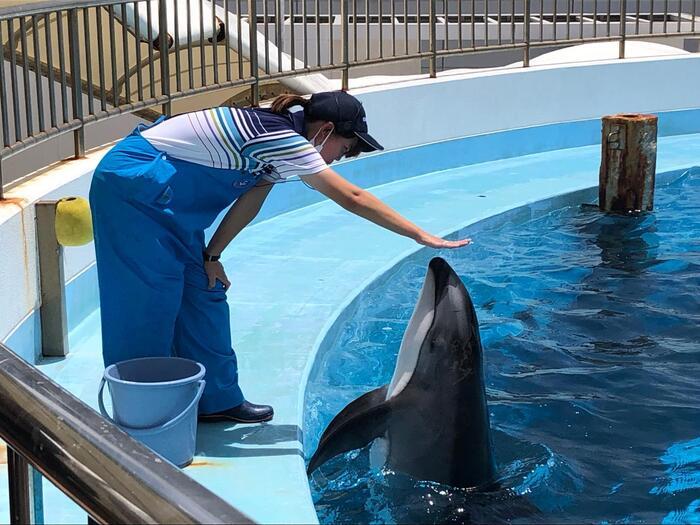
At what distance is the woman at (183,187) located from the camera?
12.5 feet

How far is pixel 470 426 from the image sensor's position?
4020 mm

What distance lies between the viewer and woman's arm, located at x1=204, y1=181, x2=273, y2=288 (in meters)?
4.19

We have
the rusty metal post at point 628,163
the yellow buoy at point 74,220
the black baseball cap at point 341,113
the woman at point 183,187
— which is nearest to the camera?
the woman at point 183,187

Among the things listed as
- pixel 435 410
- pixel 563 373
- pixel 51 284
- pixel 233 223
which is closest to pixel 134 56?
pixel 51 284

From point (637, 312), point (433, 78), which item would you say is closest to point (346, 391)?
point (637, 312)

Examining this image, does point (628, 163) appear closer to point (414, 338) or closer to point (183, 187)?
point (414, 338)

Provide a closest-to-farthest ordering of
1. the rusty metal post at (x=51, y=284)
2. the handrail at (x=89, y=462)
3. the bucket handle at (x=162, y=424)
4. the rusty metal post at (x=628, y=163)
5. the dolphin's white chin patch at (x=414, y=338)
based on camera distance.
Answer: the handrail at (x=89, y=462) → the bucket handle at (x=162, y=424) → the dolphin's white chin patch at (x=414, y=338) → the rusty metal post at (x=51, y=284) → the rusty metal post at (x=628, y=163)

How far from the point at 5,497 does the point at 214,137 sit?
4.79 ft

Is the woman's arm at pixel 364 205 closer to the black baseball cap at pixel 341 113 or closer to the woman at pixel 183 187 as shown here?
the woman at pixel 183 187

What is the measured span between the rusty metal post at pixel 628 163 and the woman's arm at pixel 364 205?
214 inches

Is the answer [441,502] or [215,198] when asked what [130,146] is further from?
[441,502]

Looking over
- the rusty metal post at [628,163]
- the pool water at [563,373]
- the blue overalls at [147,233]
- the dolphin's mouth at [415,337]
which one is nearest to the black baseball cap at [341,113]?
the blue overalls at [147,233]

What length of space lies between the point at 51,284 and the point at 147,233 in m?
1.31

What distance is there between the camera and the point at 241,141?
12.6 ft
